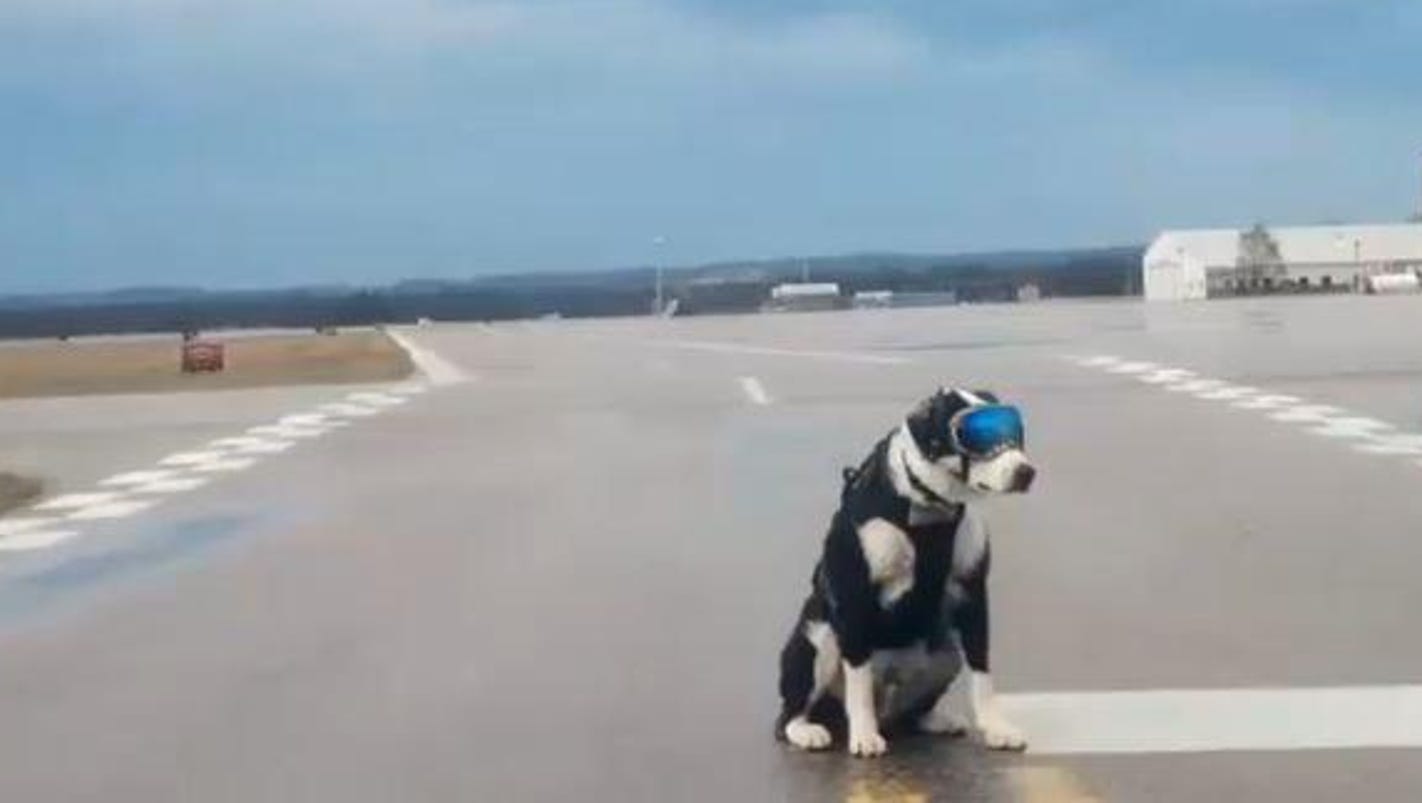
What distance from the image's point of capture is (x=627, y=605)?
1093 centimetres

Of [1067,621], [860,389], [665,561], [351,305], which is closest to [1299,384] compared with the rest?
[860,389]

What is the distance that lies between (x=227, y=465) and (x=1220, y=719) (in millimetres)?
12548

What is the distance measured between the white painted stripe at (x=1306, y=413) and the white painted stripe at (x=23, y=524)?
9.70m

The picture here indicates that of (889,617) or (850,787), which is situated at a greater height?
(889,617)

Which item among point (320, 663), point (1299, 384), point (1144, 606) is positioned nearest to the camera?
point (320, 663)

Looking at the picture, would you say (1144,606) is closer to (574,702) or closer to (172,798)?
(574,702)

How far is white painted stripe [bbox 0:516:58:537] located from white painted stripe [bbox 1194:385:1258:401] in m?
11.1

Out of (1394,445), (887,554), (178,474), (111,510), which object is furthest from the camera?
(178,474)

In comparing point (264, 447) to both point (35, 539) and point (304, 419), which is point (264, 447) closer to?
point (304, 419)

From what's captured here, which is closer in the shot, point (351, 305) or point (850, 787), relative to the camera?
point (850, 787)

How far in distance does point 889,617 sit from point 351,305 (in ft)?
304

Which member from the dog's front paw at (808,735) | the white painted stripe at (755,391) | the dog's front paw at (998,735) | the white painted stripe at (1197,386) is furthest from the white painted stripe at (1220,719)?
the white painted stripe at (755,391)

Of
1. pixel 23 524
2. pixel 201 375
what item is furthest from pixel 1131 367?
pixel 23 524

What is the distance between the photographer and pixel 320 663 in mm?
9664
